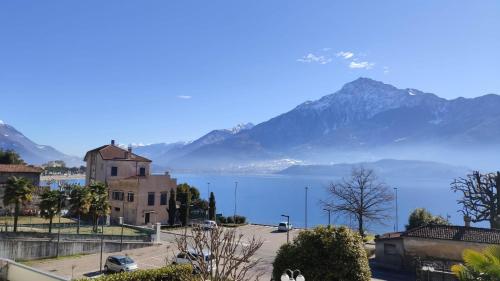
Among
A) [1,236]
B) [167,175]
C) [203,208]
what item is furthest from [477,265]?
[203,208]

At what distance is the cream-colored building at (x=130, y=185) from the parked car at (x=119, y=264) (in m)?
27.2

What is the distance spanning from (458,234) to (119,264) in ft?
94.9

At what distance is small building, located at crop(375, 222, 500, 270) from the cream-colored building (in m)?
34.5

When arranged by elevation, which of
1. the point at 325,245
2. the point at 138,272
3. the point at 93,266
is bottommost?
the point at 93,266

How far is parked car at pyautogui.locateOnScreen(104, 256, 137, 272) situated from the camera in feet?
105

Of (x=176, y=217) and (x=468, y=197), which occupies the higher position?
(x=468, y=197)

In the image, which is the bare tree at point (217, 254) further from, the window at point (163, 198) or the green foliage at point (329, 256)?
the window at point (163, 198)

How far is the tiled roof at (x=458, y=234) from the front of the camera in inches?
1403

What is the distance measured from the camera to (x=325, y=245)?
19.0 meters

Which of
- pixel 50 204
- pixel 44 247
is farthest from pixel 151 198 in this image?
pixel 44 247

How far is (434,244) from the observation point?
121 feet

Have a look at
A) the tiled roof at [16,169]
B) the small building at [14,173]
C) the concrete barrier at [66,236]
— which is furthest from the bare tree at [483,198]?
the tiled roof at [16,169]

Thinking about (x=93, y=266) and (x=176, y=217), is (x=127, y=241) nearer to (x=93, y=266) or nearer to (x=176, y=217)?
(x=93, y=266)

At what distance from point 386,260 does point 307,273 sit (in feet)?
77.7
